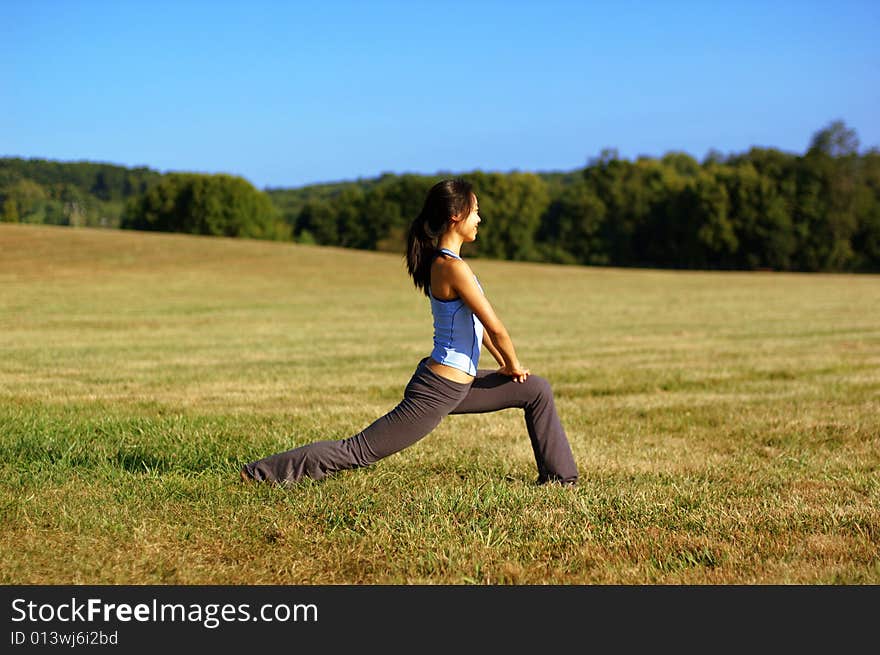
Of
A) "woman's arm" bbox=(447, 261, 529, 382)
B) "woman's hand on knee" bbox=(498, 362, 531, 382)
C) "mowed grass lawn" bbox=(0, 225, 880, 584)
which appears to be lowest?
"mowed grass lawn" bbox=(0, 225, 880, 584)

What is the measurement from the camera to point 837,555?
14.9 ft

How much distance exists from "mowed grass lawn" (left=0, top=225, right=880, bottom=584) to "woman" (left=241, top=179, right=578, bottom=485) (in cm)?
24

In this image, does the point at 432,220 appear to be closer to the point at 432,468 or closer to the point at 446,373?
the point at 446,373

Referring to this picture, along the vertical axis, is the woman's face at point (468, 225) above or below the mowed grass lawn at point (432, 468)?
above

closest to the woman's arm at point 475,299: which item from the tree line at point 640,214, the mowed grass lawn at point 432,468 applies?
the mowed grass lawn at point 432,468

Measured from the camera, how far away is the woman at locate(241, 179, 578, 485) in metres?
5.26

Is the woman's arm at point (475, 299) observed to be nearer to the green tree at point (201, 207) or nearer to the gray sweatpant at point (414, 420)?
the gray sweatpant at point (414, 420)

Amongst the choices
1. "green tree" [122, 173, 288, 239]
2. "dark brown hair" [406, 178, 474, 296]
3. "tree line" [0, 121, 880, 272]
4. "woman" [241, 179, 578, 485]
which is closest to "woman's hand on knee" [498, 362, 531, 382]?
"woman" [241, 179, 578, 485]

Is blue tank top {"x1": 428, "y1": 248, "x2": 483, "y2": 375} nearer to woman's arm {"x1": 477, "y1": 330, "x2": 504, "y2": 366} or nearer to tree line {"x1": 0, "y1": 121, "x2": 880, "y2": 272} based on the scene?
woman's arm {"x1": 477, "y1": 330, "x2": 504, "y2": 366}

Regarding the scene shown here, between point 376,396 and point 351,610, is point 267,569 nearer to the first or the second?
point 351,610

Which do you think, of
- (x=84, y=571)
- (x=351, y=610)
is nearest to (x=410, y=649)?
(x=351, y=610)

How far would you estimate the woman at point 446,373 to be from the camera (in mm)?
5258

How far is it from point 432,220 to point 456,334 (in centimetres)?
71

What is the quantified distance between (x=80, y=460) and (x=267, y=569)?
2665 millimetres
